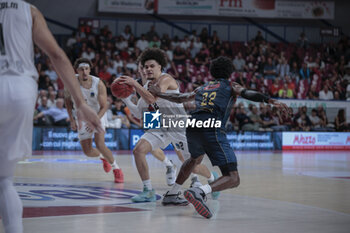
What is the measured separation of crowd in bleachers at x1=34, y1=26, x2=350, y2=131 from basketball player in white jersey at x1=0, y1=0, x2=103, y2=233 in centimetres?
1374

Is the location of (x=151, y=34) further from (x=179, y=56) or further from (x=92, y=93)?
(x=92, y=93)

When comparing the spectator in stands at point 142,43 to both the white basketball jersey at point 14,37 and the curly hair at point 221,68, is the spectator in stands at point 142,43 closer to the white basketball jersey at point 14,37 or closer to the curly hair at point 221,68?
the curly hair at point 221,68

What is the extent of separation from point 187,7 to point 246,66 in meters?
4.32

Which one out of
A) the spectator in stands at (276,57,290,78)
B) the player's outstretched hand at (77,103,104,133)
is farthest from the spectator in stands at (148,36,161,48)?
the player's outstretched hand at (77,103,104,133)

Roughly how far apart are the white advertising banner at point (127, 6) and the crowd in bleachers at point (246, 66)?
51.1 inches

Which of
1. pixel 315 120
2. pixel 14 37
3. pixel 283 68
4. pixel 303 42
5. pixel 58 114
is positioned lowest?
pixel 315 120

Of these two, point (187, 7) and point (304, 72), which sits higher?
point (187, 7)

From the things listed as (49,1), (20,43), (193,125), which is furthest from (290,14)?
(20,43)

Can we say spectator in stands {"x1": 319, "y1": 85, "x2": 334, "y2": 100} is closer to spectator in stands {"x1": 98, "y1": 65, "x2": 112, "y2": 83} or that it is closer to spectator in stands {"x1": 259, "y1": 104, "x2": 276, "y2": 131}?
Answer: spectator in stands {"x1": 259, "y1": 104, "x2": 276, "y2": 131}

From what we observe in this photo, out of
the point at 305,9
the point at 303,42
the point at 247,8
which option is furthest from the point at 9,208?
the point at 305,9

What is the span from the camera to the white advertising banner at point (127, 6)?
23.8 metres

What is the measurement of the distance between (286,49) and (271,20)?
2.16m

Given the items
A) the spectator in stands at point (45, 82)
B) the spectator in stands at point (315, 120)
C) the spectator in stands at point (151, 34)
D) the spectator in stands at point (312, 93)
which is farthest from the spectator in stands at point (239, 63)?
the spectator in stands at point (45, 82)

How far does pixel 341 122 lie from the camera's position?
1962 cm
